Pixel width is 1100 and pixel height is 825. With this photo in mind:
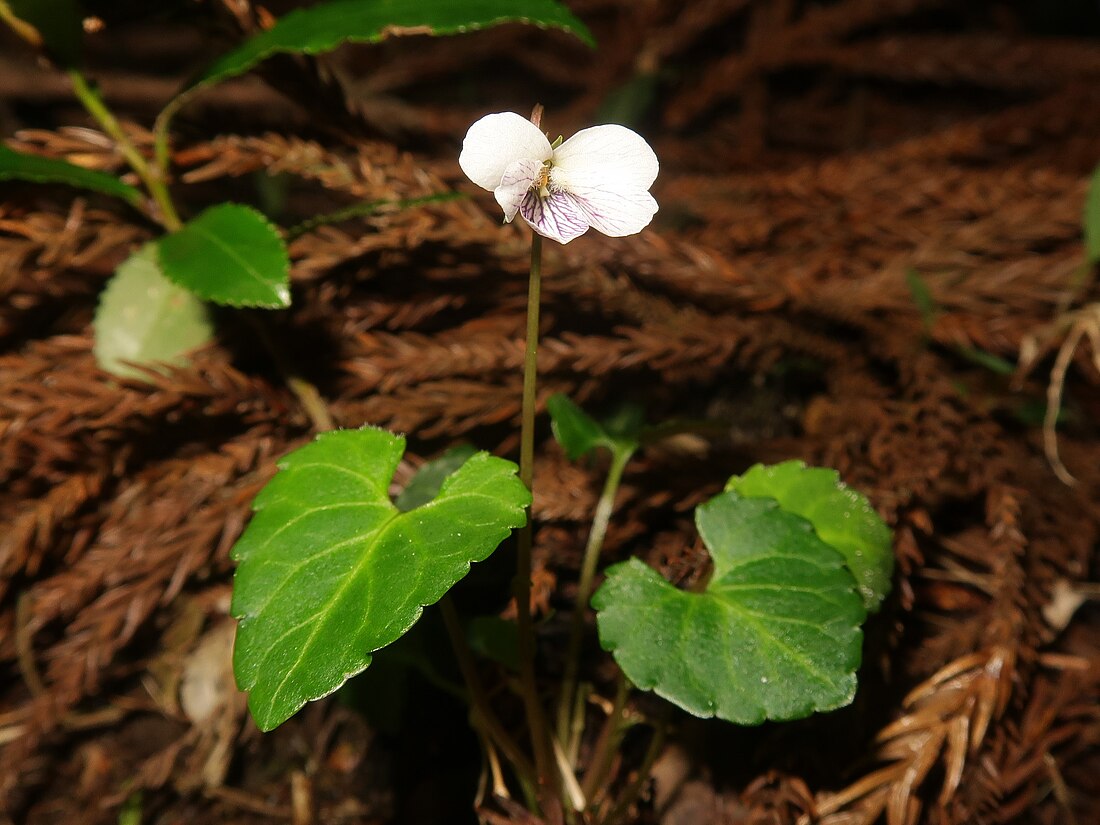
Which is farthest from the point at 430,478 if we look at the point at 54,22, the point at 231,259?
the point at 54,22

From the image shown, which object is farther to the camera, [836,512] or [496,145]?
[836,512]

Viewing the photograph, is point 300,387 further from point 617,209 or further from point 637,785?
point 637,785

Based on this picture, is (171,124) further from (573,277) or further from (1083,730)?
(1083,730)

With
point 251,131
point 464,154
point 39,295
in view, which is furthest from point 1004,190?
point 39,295

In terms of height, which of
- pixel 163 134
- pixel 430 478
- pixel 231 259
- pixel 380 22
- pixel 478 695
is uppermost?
pixel 380 22

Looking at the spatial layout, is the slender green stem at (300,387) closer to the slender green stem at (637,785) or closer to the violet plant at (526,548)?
the violet plant at (526,548)

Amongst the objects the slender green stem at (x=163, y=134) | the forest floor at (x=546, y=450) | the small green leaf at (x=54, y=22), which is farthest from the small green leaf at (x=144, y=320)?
the small green leaf at (x=54, y=22)

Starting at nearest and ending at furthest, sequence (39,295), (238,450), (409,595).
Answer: (409,595), (238,450), (39,295)
